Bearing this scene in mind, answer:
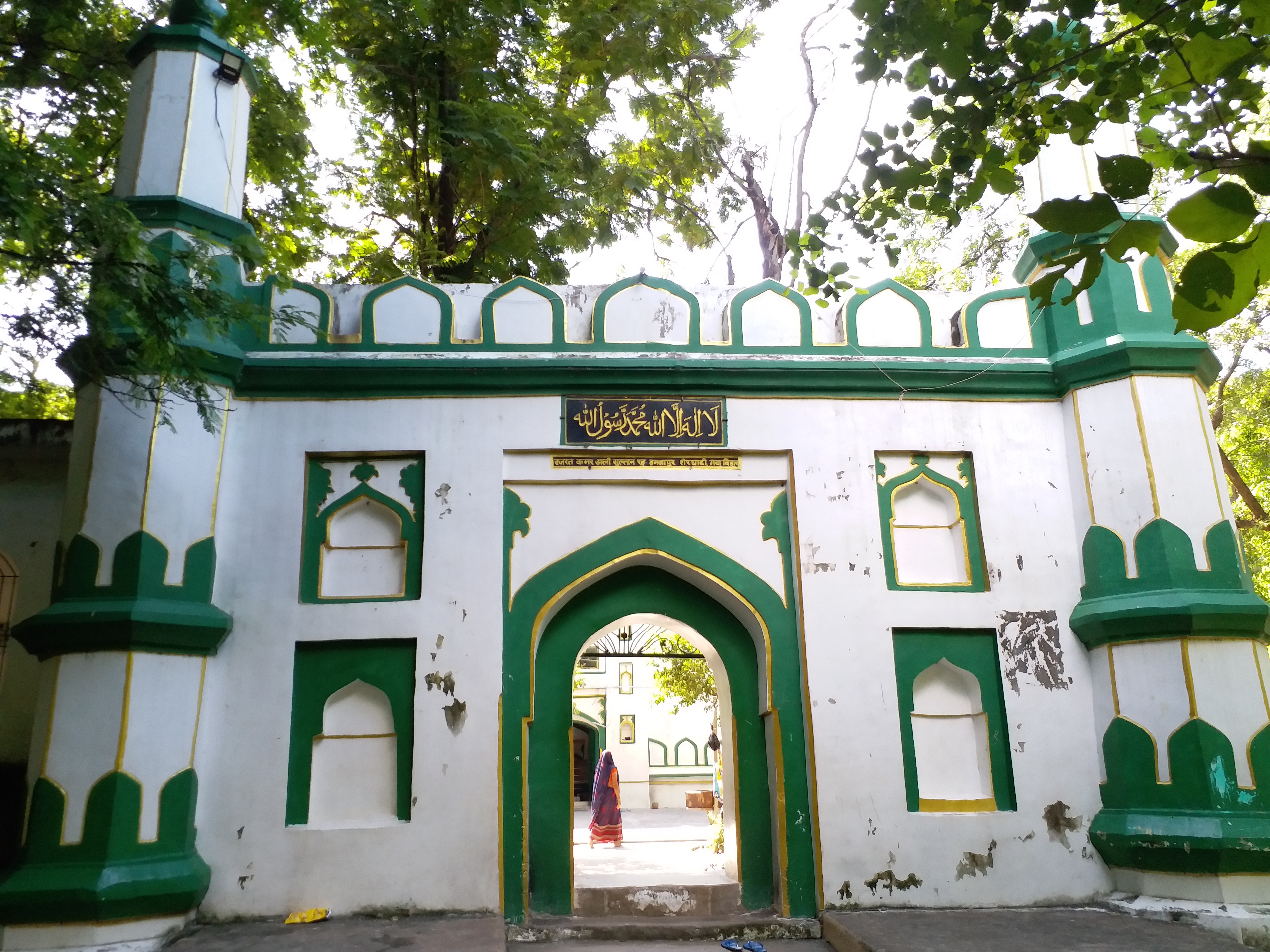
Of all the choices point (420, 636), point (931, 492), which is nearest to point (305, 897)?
point (420, 636)

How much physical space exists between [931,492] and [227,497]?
4.32 m

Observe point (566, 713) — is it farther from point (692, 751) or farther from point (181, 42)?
point (692, 751)

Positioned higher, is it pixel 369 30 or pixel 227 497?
pixel 369 30

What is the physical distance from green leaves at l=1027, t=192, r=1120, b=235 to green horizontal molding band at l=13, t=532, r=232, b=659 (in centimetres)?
464

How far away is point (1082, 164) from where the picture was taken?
634 centimetres

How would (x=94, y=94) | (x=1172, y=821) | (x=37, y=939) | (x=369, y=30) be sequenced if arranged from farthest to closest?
(x=369, y=30), (x=94, y=94), (x=1172, y=821), (x=37, y=939)

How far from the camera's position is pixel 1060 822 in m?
5.38

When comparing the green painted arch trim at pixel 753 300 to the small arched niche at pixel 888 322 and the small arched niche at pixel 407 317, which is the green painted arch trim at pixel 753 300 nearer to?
the small arched niche at pixel 888 322

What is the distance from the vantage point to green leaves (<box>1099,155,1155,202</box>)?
2.06 m

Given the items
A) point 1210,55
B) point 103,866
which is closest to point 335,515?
point 103,866

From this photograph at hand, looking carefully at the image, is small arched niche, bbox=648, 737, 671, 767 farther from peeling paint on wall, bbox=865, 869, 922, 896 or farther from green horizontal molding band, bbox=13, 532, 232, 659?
green horizontal molding band, bbox=13, 532, 232, 659

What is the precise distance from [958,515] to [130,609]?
476 cm

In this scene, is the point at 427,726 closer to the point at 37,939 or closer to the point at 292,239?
the point at 37,939

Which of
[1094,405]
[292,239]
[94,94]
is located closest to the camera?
[1094,405]
